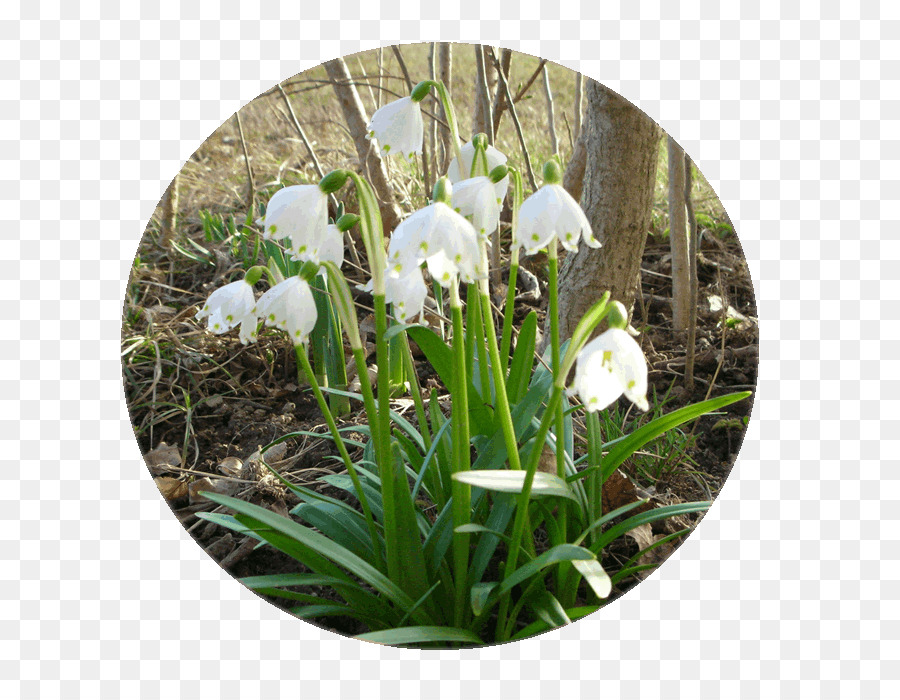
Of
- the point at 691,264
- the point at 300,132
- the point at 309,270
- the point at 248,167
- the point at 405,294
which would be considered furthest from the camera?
the point at 248,167

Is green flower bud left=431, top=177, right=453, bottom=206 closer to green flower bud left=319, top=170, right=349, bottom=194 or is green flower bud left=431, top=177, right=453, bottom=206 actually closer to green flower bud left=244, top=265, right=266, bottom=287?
green flower bud left=319, top=170, right=349, bottom=194

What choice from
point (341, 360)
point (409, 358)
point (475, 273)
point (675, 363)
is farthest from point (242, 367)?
point (675, 363)

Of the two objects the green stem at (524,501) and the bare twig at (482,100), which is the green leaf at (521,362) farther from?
the bare twig at (482,100)

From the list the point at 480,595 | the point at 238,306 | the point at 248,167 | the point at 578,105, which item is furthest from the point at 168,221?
the point at 480,595

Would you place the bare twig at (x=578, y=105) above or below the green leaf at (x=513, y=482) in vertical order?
above

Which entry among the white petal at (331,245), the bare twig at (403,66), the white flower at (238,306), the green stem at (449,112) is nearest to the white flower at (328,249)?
the white petal at (331,245)

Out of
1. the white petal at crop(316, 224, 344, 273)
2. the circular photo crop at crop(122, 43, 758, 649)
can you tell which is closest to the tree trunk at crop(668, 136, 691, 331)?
the circular photo crop at crop(122, 43, 758, 649)

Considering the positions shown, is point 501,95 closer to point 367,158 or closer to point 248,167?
point 367,158
